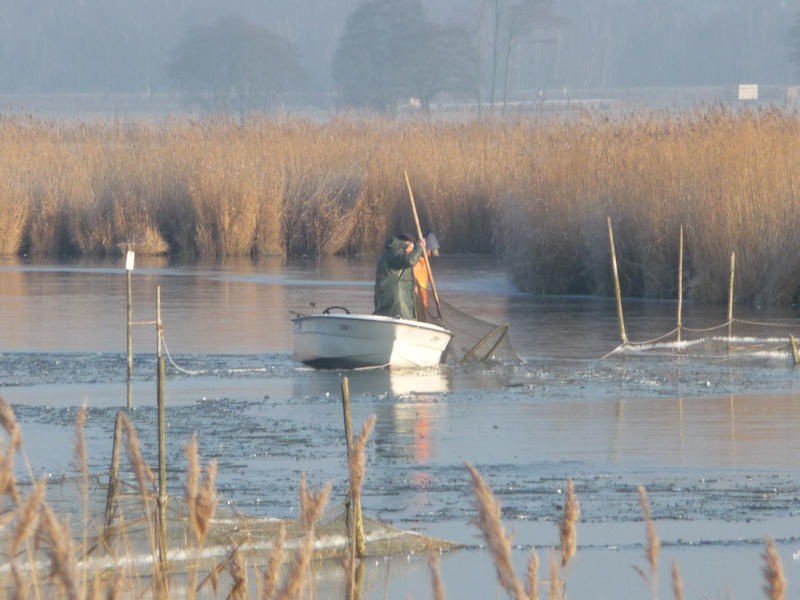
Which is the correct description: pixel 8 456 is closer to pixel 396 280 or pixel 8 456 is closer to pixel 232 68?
pixel 396 280

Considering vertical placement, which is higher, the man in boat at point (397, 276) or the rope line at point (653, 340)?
the man in boat at point (397, 276)

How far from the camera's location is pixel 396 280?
46.9 feet

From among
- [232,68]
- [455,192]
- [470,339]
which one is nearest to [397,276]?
[470,339]

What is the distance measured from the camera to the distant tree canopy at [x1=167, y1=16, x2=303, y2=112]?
3632 inches

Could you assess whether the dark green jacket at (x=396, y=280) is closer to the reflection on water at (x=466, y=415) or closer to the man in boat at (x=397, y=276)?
the man in boat at (x=397, y=276)

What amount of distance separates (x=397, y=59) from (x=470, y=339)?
76466 mm

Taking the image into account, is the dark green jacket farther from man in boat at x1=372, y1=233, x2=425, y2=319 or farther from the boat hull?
the boat hull

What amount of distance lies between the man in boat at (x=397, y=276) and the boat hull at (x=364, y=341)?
36cm

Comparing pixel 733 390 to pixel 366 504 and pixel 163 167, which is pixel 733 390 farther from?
pixel 163 167

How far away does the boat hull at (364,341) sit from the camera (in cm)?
1392

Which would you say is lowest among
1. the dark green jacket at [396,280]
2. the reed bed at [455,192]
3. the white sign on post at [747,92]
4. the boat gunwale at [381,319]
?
the boat gunwale at [381,319]

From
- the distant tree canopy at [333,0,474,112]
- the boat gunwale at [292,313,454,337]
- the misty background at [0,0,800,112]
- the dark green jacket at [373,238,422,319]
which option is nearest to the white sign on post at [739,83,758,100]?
the misty background at [0,0,800,112]

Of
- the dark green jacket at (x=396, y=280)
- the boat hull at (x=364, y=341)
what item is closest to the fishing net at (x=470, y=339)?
the boat hull at (x=364, y=341)

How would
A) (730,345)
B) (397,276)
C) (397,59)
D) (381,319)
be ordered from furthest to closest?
(397,59) → (730,345) → (397,276) → (381,319)
